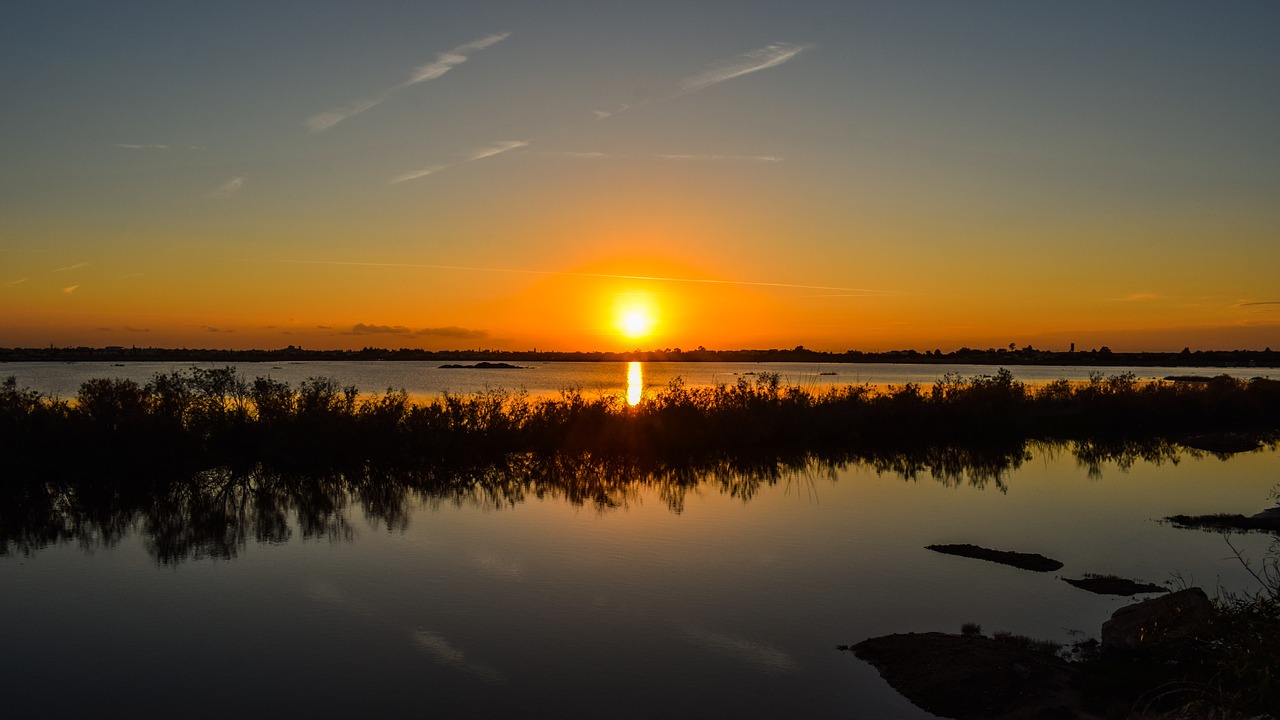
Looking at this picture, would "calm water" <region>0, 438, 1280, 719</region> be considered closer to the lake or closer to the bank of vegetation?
the lake

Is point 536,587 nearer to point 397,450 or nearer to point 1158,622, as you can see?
point 1158,622

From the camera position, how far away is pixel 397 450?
72.9 feet

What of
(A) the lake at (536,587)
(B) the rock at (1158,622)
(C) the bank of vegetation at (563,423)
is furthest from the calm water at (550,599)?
(C) the bank of vegetation at (563,423)

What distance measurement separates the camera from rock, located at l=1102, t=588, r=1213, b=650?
7.64m

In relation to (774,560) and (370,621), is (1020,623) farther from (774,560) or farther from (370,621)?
(370,621)

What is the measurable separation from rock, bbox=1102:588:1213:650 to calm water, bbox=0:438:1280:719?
2.41ft

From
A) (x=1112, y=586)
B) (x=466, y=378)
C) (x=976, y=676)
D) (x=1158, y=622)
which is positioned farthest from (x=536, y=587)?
(x=466, y=378)

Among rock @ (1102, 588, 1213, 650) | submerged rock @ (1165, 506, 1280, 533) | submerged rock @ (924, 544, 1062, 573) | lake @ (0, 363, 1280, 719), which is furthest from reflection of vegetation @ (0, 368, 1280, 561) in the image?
rock @ (1102, 588, 1213, 650)

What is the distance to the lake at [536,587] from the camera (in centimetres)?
812

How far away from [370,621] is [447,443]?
42.5 ft

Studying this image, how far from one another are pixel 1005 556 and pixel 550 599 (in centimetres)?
681

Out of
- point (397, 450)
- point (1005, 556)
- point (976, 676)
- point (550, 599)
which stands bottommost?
point (550, 599)

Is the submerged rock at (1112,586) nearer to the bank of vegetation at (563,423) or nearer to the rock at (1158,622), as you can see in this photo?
the rock at (1158,622)

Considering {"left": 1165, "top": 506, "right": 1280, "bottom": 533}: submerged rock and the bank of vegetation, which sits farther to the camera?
the bank of vegetation
